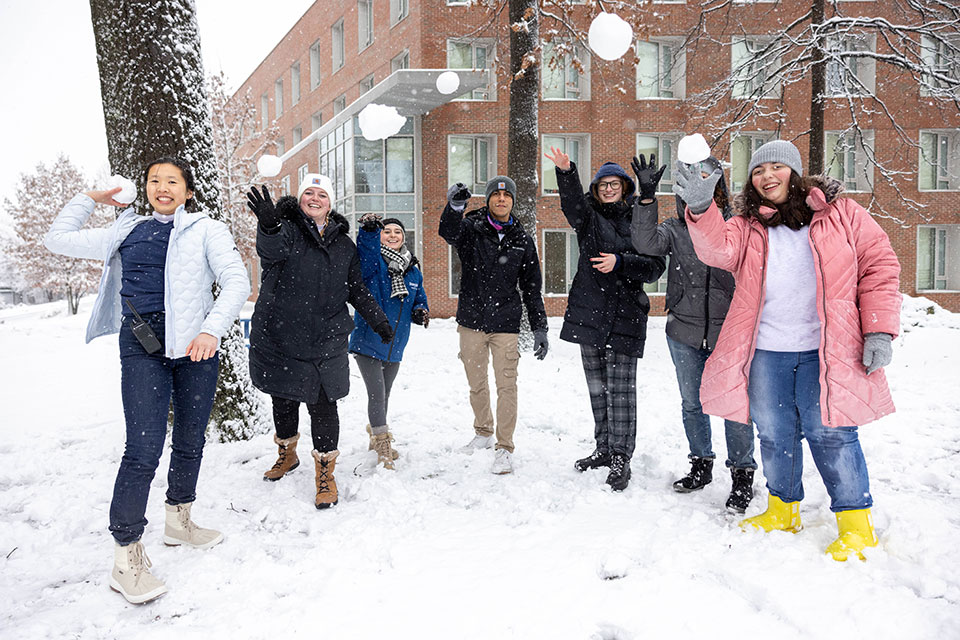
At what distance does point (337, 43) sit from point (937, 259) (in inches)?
1091

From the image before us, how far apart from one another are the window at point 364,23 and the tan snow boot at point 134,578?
26.4 meters

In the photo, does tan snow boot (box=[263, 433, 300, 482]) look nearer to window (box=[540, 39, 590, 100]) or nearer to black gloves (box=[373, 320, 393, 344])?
black gloves (box=[373, 320, 393, 344])

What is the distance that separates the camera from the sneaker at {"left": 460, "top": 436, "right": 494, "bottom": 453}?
5340mm

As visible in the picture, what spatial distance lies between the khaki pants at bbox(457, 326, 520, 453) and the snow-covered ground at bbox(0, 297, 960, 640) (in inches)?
14.5

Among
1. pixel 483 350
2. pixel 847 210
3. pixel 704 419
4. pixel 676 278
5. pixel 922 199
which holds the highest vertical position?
pixel 922 199

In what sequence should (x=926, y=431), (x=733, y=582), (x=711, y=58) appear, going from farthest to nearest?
(x=711, y=58)
(x=926, y=431)
(x=733, y=582)

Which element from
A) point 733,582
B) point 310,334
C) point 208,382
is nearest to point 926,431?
point 733,582

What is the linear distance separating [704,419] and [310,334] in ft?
9.25

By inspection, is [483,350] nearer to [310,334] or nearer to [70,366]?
[310,334]

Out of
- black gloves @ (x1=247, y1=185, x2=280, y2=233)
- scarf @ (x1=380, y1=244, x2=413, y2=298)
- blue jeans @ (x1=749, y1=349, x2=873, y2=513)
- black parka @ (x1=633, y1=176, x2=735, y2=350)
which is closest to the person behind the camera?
blue jeans @ (x1=749, y1=349, x2=873, y2=513)

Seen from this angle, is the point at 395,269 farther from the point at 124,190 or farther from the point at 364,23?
the point at 364,23

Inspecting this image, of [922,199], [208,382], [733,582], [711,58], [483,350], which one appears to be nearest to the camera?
[733,582]

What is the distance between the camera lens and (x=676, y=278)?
4.24m

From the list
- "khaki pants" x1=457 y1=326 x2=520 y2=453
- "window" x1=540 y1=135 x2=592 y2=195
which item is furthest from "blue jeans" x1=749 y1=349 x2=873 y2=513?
"window" x1=540 y1=135 x2=592 y2=195
